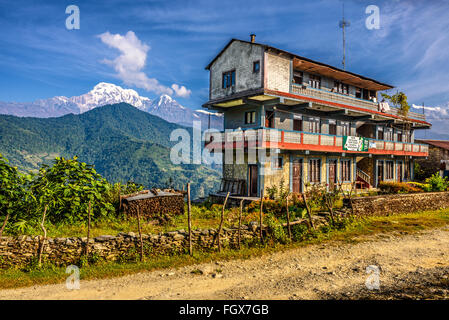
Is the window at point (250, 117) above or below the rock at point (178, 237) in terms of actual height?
above

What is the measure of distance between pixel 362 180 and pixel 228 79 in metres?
17.4

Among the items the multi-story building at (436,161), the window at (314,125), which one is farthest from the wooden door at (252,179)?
the multi-story building at (436,161)

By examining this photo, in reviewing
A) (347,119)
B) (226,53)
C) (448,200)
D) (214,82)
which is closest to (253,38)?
(226,53)

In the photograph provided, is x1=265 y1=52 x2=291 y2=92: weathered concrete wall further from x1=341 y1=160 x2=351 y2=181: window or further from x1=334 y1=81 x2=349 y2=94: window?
x1=341 y1=160 x2=351 y2=181: window

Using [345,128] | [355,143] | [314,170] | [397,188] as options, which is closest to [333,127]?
[345,128]

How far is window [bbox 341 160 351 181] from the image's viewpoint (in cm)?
3019

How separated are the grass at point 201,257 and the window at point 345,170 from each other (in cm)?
1181

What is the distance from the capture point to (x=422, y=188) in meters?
28.3

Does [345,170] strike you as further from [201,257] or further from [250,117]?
[201,257]

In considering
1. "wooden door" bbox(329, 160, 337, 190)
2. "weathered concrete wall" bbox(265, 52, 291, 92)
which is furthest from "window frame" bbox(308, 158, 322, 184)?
"weathered concrete wall" bbox(265, 52, 291, 92)

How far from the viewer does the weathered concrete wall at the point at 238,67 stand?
24.7m

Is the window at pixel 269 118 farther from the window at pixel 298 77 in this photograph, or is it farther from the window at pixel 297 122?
the window at pixel 298 77

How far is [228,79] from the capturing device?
90.2 ft

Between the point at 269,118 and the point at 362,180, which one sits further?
the point at 362,180
